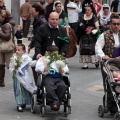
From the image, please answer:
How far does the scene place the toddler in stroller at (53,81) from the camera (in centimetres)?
998

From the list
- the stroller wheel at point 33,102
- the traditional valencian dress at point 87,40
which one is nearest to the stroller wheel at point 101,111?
the stroller wheel at point 33,102

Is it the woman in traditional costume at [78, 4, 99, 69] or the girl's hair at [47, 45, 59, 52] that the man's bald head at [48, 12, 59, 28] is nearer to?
the girl's hair at [47, 45, 59, 52]

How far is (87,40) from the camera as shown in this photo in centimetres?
1675

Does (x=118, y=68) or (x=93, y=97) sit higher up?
(x=118, y=68)

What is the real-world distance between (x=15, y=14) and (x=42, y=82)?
54.9ft

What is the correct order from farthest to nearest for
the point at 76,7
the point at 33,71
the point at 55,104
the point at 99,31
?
the point at 76,7 < the point at 99,31 < the point at 33,71 < the point at 55,104

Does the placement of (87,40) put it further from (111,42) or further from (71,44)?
(111,42)

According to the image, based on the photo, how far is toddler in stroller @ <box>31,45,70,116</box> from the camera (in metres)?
9.98

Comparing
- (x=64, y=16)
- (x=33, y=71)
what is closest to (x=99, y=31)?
(x=64, y=16)

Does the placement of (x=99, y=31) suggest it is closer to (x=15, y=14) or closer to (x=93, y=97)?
(x=93, y=97)

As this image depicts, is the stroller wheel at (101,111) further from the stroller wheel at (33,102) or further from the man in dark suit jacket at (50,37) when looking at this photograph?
the man in dark suit jacket at (50,37)

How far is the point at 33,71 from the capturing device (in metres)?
11.2

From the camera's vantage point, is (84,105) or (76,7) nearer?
(84,105)

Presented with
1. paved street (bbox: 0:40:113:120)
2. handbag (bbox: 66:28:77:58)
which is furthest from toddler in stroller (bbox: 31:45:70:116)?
handbag (bbox: 66:28:77:58)
